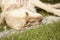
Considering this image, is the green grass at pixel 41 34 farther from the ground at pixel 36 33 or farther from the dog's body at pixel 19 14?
the dog's body at pixel 19 14

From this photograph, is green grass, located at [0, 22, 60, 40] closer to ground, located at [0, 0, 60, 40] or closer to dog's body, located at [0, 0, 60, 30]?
ground, located at [0, 0, 60, 40]

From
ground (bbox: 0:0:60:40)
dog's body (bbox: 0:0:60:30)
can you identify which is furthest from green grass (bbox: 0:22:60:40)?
dog's body (bbox: 0:0:60:30)

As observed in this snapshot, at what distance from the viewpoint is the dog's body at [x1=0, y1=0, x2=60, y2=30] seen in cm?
309

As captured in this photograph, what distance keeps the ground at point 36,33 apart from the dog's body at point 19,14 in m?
0.09

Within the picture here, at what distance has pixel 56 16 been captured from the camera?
132 inches

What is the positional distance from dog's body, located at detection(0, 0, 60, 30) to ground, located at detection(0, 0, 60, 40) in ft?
0.31

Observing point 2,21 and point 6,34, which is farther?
point 2,21

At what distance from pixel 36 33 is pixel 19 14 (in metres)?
0.39

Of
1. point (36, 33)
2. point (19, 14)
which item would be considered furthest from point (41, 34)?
point (19, 14)

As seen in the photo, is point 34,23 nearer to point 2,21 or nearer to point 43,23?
point 43,23

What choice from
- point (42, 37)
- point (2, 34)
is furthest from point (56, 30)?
point (2, 34)

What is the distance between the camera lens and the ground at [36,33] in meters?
2.79

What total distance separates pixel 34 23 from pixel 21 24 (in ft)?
0.58

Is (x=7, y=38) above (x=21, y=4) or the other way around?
the other way around
